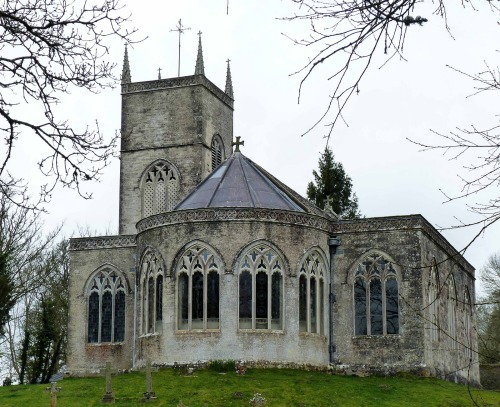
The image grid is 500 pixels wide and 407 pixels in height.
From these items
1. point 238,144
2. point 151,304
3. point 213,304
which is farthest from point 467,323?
point 151,304

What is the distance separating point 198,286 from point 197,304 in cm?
62

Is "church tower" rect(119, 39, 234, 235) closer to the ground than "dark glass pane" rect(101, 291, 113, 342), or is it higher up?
higher up

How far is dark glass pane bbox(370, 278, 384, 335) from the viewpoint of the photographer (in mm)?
33906

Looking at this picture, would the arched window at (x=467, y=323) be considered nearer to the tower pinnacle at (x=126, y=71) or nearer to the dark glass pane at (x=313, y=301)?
the dark glass pane at (x=313, y=301)

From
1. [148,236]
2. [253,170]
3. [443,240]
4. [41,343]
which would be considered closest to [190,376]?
[148,236]

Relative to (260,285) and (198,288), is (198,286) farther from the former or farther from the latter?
(260,285)

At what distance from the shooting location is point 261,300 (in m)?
32.4

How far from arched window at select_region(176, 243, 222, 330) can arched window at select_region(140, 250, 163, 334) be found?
3.36 feet

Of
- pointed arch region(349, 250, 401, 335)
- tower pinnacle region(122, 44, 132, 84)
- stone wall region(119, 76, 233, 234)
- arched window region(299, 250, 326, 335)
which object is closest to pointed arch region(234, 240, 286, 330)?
arched window region(299, 250, 326, 335)

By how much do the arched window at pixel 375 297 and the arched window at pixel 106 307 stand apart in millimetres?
9357

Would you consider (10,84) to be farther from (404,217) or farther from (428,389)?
(404,217)

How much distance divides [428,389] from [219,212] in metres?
9.18

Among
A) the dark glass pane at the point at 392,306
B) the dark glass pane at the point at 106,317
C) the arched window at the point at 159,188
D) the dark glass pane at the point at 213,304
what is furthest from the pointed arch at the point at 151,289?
the arched window at the point at 159,188

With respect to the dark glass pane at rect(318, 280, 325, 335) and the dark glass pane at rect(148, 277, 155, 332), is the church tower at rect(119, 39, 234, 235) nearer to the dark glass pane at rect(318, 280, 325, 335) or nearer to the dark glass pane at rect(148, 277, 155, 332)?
the dark glass pane at rect(148, 277, 155, 332)
